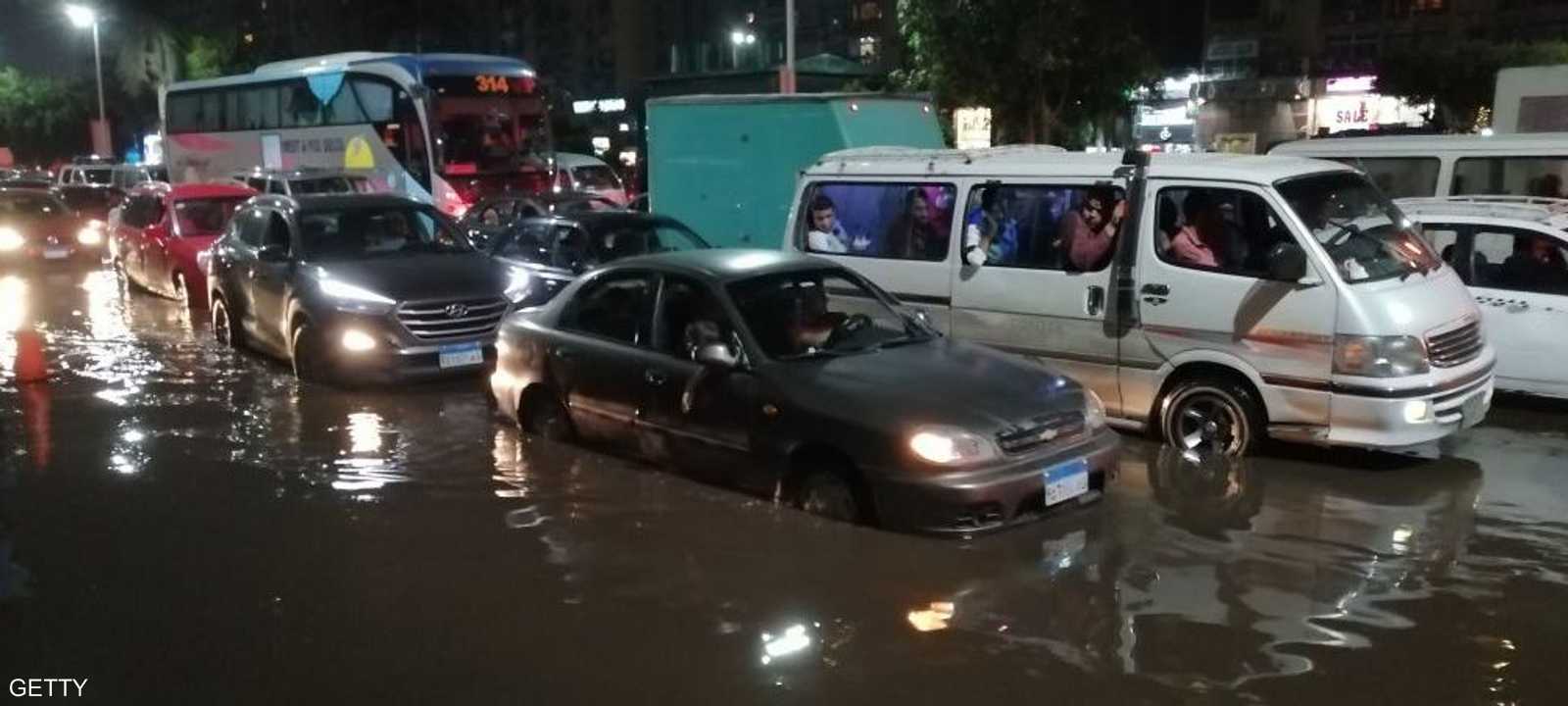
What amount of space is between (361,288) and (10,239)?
552 inches

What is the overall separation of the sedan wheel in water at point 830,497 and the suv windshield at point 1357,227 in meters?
3.31

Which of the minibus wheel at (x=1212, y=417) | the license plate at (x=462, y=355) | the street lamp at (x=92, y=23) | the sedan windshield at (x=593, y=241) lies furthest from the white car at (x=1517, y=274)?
the street lamp at (x=92, y=23)

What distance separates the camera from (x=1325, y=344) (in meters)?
7.48

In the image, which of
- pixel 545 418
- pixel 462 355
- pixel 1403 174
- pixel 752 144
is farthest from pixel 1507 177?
pixel 462 355

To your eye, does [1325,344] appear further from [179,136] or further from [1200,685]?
[179,136]

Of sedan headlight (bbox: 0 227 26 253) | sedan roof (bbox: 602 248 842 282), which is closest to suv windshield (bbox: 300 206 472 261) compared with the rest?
sedan roof (bbox: 602 248 842 282)

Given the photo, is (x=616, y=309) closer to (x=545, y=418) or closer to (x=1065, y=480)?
(x=545, y=418)

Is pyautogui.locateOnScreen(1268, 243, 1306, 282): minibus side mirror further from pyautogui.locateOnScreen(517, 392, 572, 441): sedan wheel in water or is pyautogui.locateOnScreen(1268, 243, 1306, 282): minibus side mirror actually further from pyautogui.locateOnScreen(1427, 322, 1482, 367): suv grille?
pyautogui.locateOnScreen(517, 392, 572, 441): sedan wheel in water

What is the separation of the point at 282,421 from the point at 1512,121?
15.5 metres

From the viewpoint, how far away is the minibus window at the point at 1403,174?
11.6 meters

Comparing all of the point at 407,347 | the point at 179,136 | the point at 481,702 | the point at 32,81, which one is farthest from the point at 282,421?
the point at 32,81

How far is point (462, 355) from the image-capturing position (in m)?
10.7

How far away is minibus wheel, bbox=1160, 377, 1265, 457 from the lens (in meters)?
7.92

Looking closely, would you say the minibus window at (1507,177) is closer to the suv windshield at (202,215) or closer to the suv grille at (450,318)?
the suv grille at (450,318)
